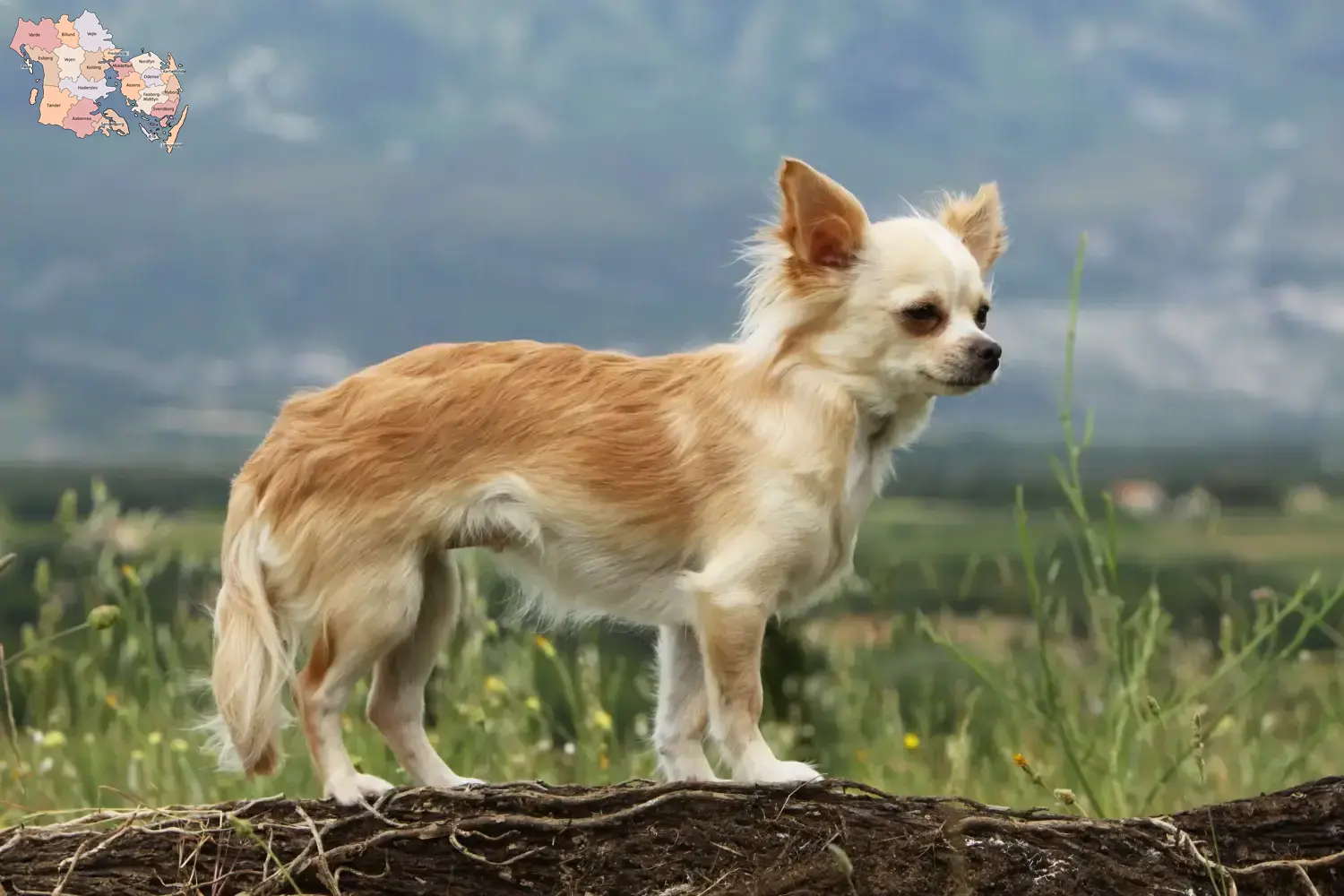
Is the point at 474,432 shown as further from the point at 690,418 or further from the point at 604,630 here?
the point at 604,630

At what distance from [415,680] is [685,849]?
1066 millimetres

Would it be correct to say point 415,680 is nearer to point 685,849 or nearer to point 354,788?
point 354,788

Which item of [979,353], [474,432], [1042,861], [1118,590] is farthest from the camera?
[1118,590]

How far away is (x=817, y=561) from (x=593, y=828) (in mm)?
872

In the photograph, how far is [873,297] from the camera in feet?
11.5

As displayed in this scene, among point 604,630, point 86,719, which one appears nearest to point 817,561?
point 604,630

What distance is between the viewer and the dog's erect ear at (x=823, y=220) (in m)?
3.52

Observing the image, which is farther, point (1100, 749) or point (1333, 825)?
point (1100, 749)

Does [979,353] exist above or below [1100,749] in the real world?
above

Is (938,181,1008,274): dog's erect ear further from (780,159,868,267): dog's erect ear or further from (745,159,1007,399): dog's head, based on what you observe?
(780,159,868,267): dog's erect ear

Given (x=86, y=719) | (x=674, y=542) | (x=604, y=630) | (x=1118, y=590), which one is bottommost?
(x=86, y=719)

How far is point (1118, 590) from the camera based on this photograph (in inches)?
173

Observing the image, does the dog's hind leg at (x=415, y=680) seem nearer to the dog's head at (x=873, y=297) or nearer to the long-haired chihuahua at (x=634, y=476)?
the long-haired chihuahua at (x=634, y=476)

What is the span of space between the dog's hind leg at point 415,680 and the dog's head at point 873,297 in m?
1.13
